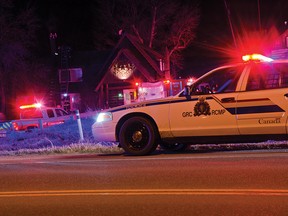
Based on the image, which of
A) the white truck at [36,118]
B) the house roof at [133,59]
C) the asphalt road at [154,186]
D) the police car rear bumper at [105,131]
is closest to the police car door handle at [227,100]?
the asphalt road at [154,186]

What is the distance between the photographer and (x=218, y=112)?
365 inches

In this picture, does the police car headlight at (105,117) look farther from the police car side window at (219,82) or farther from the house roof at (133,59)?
the house roof at (133,59)

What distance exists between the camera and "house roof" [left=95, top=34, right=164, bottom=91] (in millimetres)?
41219

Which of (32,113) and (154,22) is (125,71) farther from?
(32,113)

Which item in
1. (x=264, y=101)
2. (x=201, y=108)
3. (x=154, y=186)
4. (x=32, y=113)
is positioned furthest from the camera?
(x=32, y=113)

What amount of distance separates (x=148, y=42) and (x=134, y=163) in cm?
4079

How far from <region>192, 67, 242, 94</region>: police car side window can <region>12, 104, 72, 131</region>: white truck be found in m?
13.0

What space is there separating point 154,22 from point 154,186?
4189cm

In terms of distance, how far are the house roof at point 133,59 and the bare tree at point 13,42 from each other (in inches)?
260

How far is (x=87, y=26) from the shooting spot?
191 ft

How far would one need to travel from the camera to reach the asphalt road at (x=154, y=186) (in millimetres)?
5785

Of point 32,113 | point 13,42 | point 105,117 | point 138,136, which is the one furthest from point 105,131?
point 13,42

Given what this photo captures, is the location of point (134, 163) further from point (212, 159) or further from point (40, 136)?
point (40, 136)

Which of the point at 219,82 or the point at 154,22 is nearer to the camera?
the point at 219,82
